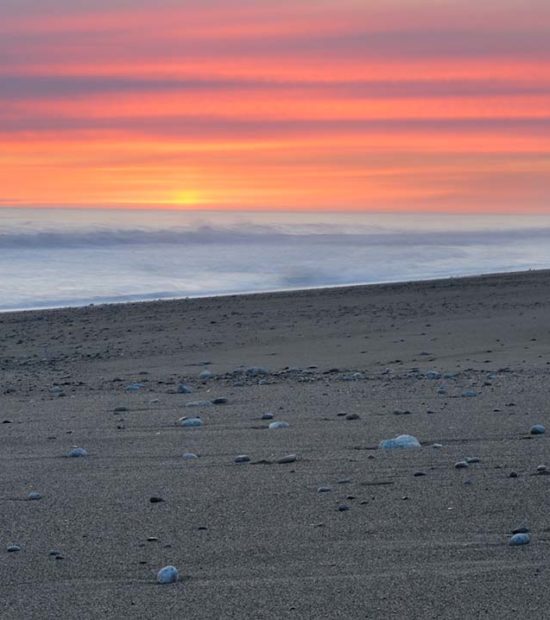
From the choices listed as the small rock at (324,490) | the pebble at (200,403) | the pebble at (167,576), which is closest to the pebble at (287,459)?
the small rock at (324,490)

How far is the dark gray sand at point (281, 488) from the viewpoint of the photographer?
4512mm

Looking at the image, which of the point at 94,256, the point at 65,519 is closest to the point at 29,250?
the point at 94,256

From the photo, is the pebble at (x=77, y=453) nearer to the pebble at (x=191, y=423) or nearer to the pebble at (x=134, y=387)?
the pebble at (x=191, y=423)

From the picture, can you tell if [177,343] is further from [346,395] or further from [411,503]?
[411,503]

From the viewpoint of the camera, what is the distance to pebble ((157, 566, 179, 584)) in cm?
466

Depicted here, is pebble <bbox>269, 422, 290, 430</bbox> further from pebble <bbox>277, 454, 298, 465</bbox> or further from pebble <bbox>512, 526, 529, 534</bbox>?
pebble <bbox>512, 526, 529, 534</bbox>

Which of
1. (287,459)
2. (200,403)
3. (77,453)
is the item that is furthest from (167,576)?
(200,403)

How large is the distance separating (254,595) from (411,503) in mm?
1477

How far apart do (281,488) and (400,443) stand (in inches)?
49.6

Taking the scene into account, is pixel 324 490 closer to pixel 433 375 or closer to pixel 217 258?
pixel 433 375

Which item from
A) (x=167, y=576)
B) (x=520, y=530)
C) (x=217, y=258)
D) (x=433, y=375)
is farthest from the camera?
(x=217, y=258)

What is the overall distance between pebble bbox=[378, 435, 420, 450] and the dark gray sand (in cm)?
10

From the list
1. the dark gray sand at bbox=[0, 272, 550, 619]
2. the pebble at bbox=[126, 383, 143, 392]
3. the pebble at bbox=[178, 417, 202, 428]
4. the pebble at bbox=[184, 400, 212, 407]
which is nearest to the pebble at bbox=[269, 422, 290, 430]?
the dark gray sand at bbox=[0, 272, 550, 619]

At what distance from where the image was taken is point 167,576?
4.66m
